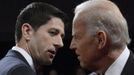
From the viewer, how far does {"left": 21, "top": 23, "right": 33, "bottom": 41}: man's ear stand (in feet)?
6.86

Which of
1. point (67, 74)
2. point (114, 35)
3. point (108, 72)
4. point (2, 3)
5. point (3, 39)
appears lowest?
point (67, 74)

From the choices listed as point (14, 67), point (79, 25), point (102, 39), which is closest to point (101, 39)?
point (102, 39)

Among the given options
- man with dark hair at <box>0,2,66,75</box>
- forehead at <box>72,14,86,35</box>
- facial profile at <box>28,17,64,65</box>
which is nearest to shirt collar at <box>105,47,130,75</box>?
forehead at <box>72,14,86,35</box>

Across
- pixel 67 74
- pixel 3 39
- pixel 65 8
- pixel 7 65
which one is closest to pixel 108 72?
pixel 7 65

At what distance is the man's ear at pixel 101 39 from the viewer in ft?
5.36

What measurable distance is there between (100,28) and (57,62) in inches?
143

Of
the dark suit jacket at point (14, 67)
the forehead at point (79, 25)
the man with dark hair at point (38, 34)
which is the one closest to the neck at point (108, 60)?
the forehead at point (79, 25)

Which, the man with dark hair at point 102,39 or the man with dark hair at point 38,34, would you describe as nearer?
the man with dark hair at point 102,39

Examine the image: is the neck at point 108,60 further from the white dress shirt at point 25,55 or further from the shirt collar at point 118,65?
the white dress shirt at point 25,55

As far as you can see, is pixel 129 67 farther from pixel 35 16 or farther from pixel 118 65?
pixel 35 16

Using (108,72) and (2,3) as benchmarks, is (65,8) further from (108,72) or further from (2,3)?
(108,72)

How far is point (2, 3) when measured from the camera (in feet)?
14.2

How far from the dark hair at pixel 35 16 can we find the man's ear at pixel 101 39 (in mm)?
565

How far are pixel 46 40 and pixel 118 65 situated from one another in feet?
2.25
